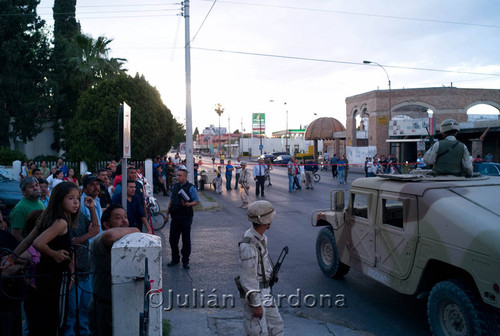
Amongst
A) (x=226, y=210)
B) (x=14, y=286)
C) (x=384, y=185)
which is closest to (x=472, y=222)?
(x=384, y=185)

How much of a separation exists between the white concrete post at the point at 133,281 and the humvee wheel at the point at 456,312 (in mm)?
2941

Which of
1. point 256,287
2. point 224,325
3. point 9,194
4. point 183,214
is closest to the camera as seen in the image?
point 256,287

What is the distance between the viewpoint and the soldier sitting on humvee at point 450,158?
231 inches

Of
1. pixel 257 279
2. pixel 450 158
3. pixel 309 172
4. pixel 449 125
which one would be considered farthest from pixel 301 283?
pixel 309 172

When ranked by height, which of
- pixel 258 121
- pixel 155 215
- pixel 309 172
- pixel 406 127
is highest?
pixel 258 121

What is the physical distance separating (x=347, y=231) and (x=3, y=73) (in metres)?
25.1

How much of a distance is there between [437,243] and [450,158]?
188 centimetres

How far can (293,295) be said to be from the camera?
6230mm

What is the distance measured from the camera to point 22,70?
24938 mm

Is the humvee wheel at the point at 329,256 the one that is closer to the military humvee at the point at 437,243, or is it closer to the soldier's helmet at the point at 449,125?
the military humvee at the point at 437,243

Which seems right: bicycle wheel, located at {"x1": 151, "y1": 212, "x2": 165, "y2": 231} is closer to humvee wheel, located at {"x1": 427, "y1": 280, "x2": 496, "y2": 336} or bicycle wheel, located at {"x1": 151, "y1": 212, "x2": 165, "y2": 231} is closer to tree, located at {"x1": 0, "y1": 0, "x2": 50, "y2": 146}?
humvee wheel, located at {"x1": 427, "y1": 280, "x2": 496, "y2": 336}

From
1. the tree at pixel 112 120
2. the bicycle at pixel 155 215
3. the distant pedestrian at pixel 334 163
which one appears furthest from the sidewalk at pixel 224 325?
the distant pedestrian at pixel 334 163

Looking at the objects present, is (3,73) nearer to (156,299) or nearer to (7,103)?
(7,103)

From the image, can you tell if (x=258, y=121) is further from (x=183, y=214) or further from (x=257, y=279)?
(x=257, y=279)
